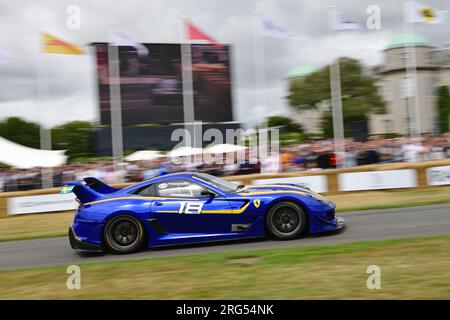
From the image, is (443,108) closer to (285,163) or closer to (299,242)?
(285,163)

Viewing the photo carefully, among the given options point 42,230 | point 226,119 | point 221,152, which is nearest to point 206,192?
point 42,230

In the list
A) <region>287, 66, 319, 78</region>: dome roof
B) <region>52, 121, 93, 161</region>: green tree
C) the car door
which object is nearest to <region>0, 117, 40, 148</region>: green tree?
<region>52, 121, 93, 161</region>: green tree

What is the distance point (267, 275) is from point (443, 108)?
61.5 meters

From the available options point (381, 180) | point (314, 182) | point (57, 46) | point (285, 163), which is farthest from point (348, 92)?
point (314, 182)

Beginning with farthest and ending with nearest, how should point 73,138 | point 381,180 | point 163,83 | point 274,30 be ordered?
point 73,138 → point 163,83 → point 274,30 → point 381,180

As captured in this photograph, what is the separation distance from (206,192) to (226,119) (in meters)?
40.3

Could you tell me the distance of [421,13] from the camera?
22.5 m

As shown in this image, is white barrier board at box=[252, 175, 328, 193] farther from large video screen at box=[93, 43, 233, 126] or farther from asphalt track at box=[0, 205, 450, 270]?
large video screen at box=[93, 43, 233, 126]

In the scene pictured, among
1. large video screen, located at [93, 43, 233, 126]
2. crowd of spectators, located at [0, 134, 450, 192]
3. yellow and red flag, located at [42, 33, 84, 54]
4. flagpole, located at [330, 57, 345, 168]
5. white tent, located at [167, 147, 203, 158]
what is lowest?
crowd of spectators, located at [0, 134, 450, 192]

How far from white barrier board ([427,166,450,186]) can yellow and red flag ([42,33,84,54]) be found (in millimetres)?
14375

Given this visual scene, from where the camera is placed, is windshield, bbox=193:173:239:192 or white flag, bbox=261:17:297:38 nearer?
windshield, bbox=193:173:239:192

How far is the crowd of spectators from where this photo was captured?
19.3 m

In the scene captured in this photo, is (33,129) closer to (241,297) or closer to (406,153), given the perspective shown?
(406,153)

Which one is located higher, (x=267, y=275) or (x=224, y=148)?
(x=224, y=148)
